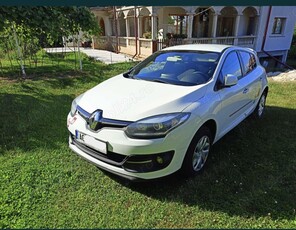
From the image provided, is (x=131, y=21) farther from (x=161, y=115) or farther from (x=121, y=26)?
(x=161, y=115)

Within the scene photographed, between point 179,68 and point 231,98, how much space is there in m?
0.85

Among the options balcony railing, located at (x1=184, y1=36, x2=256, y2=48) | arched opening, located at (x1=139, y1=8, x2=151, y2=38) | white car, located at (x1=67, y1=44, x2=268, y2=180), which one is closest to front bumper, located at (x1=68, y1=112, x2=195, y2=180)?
white car, located at (x1=67, y1=44, x2=268, y2=180)

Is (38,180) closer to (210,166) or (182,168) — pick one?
(182,168)

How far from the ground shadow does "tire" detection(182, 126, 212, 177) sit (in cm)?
12

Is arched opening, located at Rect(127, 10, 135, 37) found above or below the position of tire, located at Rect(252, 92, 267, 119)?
above

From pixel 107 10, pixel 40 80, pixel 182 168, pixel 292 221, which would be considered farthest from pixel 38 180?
pixel 107 10

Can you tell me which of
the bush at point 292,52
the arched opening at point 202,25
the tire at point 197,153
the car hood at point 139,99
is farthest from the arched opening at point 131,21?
the bush at point 292,52

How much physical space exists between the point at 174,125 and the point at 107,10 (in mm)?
18277

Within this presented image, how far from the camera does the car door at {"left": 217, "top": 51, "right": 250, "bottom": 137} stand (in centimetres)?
Answer: 312

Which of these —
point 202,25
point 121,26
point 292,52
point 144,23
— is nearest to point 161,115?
point 144,23

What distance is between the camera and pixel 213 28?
1367 cm

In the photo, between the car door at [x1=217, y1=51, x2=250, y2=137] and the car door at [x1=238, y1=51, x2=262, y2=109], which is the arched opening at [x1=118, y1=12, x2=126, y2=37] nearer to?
the car door at [x1=238, y1=51, x2=262, y2=109]

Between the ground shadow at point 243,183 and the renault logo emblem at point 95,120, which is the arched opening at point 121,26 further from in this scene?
the renault logo emblem at point 95,120

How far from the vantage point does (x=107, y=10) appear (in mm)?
18312
